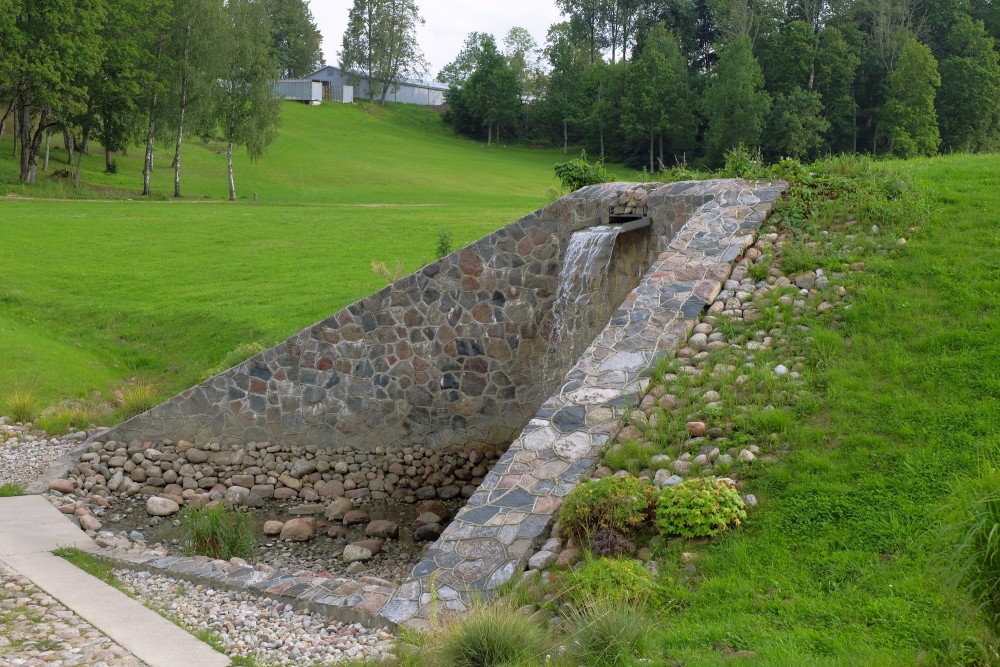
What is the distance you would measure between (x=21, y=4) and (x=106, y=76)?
3925 mm

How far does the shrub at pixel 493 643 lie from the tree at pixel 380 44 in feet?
258

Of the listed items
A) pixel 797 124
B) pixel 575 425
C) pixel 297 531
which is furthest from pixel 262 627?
pixel 797 124

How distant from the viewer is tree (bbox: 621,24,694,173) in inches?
2132

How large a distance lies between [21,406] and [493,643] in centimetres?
1086

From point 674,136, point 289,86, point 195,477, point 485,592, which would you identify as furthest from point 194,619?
point 289,86

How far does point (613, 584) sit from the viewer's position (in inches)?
225

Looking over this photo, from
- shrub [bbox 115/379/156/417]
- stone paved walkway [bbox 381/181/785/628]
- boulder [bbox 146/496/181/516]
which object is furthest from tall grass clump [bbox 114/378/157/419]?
stone paved walkway [bbox 381/181/785/628]

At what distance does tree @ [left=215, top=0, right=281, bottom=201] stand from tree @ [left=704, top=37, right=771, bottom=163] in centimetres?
2174

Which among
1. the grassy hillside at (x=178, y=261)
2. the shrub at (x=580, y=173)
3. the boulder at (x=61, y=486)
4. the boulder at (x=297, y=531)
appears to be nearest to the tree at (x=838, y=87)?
the grassy hillside at (x=178, y=261)

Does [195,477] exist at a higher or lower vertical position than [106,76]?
lower

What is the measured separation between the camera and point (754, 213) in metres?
10.1

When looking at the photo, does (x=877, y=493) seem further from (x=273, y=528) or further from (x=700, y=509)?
(x=273, y=528)

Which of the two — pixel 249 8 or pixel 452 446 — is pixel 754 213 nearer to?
pixel 452 446

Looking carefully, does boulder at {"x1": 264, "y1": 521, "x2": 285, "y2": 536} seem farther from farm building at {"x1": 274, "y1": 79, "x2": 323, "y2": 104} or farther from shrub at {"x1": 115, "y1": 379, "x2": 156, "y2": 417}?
farm building at {"x1": 274, "y1": 79, "x2": 323, "y2": 104}
